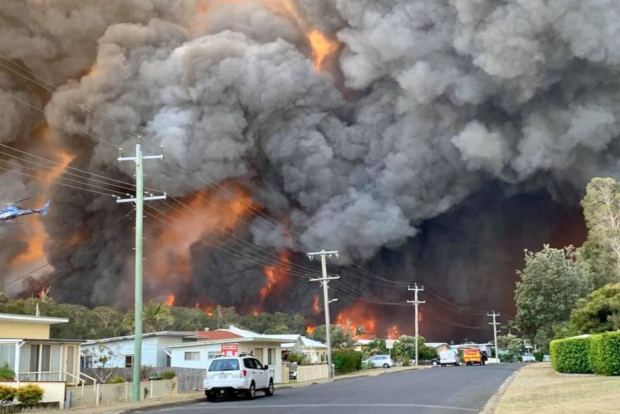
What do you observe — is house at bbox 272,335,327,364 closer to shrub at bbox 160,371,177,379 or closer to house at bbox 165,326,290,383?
house at bbox 165,326,290,383

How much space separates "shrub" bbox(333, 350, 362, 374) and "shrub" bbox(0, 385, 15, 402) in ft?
116

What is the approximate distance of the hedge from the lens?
73.4ft

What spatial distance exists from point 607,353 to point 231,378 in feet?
41.7

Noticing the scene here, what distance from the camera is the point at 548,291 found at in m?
41.2

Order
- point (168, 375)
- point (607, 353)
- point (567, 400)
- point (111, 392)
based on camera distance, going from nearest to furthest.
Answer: point (567, 400) < point (607, 353) < point (111, 392) < point (168, 375)

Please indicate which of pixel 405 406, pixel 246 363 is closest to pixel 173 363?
pixel 246 363

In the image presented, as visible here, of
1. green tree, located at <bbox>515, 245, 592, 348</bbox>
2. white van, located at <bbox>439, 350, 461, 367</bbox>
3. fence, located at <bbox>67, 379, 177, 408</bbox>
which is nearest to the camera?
fence, located at <bbox>67, 379, 177, 408</bbox>

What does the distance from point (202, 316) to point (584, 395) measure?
6344cm

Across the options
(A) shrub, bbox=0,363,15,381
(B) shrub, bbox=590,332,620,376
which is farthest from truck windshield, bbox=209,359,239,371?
(B) shrub, bbox=590,332,620,376

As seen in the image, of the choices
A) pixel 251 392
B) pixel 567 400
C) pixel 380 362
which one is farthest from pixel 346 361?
pixel 567 400

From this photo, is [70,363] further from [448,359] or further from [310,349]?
[448,359]

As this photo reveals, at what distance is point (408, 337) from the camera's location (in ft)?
289

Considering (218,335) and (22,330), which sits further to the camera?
(218,335)

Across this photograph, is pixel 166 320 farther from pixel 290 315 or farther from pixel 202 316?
pixel 290 315
